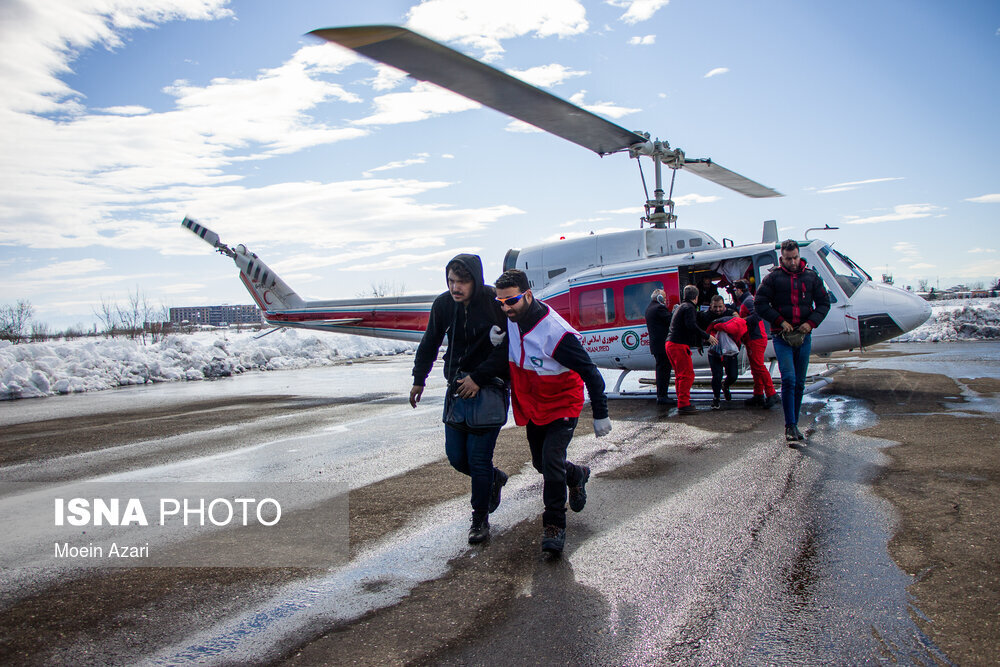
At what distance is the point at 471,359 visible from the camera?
444cm

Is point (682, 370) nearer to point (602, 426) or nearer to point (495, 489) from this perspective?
point (495, 489)

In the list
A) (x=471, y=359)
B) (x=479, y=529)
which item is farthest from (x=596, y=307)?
(x=479, y=529)

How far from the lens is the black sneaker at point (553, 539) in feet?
12.8

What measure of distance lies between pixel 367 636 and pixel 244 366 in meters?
21.7

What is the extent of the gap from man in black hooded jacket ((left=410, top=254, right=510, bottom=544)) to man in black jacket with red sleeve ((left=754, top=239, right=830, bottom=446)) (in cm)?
366

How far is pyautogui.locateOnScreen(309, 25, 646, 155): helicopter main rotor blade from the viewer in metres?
5.61

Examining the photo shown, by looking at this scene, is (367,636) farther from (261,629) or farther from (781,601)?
(781,601)

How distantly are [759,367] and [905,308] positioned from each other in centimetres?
310

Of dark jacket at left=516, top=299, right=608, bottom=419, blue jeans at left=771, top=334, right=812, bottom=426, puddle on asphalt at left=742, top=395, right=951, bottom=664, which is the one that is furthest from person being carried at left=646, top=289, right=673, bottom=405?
dark jacket at left=516, top=299, right=608, bottom=419

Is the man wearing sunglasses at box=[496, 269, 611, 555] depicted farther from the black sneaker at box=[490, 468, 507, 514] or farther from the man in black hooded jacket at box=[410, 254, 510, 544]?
the black sneaker at box=[490, 468, 507, 514]

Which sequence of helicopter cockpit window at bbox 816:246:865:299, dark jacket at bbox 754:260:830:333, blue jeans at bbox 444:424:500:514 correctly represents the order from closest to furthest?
blue jeans at bbox 444:424:500:514, dark jacket at bbox 754:260:830:333, helicopter cockpit window at bbox 816:246:865:299

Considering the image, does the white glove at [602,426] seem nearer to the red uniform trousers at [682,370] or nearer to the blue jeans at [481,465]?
the blue jeans at [481,465]

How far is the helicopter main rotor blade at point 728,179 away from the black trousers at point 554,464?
8164mm

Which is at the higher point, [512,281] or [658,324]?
[512,281]
